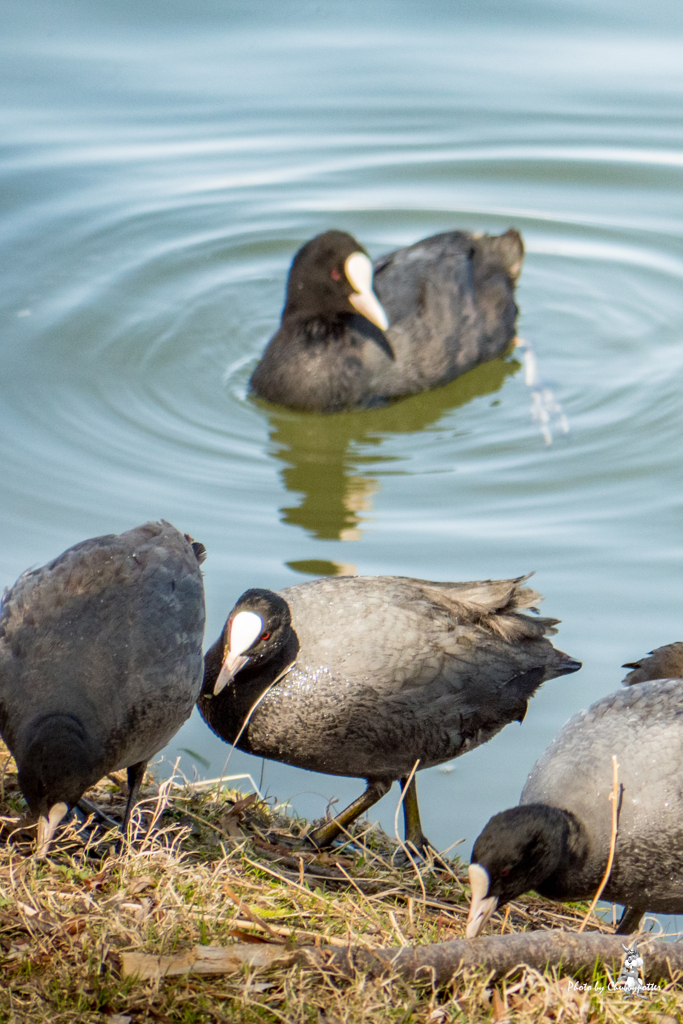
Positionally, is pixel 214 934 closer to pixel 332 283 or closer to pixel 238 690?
pixel 238 690

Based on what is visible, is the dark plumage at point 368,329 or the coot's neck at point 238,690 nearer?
the coot's neck at point 238,690

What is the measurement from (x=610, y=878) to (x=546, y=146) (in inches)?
278

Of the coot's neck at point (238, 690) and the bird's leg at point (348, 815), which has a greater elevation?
the coot's neck at point (238, 690)

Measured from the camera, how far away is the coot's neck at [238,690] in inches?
151

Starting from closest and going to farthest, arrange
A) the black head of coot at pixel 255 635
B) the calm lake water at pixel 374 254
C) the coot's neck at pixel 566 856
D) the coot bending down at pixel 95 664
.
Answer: the coot bending down at pixel 95 664 → the coot's neck at pixel 566 856 → the black head of coot at pixel 255 635 → the calm lake water at pixel 374 254

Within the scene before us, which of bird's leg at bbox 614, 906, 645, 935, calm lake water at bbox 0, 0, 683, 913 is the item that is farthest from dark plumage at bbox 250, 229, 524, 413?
bird's leg at bbox 614, 906, 645, 935

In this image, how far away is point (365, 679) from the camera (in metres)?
3.82

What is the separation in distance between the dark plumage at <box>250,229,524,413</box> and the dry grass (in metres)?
3.43

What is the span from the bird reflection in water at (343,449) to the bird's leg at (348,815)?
4.67ft

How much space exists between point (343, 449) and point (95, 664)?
126 inches

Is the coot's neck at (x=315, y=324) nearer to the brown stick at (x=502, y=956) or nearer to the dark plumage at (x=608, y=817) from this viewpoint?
the dark plumage at (x=608, y=817)

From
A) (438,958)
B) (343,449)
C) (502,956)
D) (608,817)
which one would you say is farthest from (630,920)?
(343,449)

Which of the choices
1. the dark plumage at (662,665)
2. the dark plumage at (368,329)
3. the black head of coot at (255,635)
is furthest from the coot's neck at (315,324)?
the dark plumage at (662,665)

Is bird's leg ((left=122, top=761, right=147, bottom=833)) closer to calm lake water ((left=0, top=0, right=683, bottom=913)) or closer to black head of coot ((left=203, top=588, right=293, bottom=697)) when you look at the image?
black head of coot ((left=203, top=588, right=293, bottom=697))
